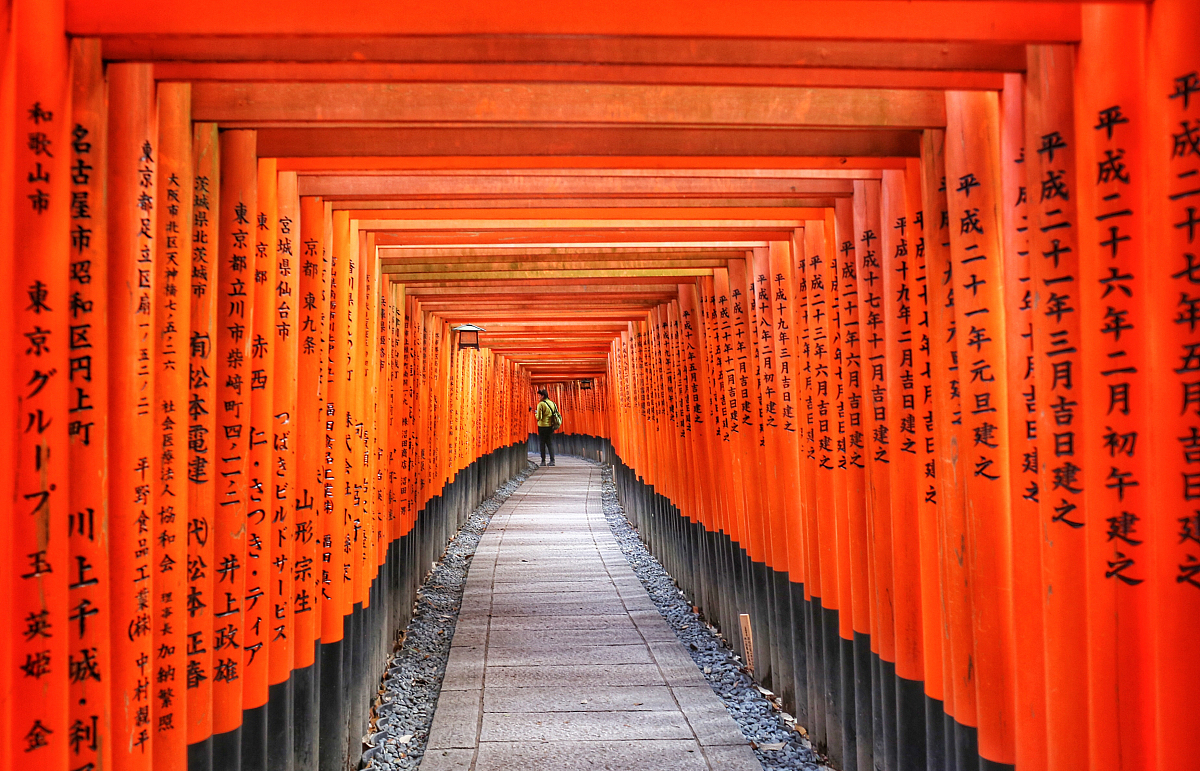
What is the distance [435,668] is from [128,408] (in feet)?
16.6

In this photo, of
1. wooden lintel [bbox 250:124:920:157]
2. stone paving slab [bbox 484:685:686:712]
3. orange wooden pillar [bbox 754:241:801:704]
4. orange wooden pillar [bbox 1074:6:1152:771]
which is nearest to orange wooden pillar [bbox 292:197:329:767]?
wooden lintel [bbox 250:124:920:157]

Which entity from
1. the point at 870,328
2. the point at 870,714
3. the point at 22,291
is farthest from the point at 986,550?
the point at 22,291

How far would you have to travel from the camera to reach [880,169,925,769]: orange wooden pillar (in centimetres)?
357

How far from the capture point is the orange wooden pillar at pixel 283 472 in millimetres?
3668

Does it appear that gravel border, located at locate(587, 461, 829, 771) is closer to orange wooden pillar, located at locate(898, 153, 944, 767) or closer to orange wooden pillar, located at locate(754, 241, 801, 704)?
orange wooden pillar, located at locate(754, 241, 801, 704)

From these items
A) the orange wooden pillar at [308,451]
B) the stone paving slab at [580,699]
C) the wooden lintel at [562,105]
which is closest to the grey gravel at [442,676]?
the stone paving slab at [580,699]

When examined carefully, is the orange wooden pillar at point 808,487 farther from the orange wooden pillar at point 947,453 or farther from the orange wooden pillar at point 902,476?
the orange wooden pillar at point 947,453

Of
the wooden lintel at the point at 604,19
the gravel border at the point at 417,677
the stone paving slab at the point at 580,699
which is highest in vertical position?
the wooden lintel at the point at 604,19

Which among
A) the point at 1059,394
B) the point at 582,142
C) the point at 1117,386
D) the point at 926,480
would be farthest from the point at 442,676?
the point at 1117,386

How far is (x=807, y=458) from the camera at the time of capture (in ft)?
16.2

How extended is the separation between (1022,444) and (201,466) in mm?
2819

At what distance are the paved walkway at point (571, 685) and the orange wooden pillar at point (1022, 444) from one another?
247 centimetres

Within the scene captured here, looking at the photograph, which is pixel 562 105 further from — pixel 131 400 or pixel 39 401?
pixel 39 401

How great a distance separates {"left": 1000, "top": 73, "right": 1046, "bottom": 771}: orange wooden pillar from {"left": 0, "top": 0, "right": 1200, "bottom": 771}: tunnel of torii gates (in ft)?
0.04
